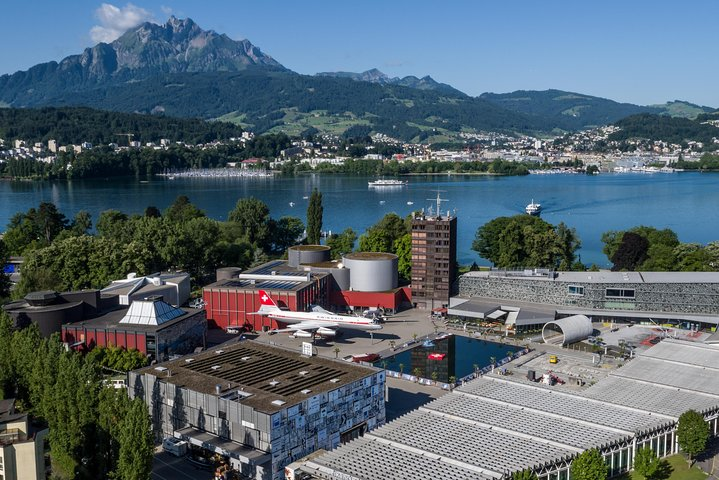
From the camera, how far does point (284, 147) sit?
13700 centimetres

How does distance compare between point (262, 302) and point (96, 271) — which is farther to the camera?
point (96, 271)

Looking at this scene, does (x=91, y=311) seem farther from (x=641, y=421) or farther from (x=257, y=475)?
(x=641, y=421)

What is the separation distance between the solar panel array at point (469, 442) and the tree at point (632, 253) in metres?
21.2

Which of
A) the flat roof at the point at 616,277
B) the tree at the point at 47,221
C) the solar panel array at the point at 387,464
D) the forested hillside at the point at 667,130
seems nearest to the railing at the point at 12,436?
the solar panel array at the point at 387,464

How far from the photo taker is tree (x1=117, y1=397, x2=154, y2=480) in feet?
41.4

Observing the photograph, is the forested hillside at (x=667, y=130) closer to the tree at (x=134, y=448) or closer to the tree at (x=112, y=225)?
the tree at (x=112, y=225)

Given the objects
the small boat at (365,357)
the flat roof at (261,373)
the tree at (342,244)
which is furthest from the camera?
the tree at (342,244)

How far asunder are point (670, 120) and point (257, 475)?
182 metres

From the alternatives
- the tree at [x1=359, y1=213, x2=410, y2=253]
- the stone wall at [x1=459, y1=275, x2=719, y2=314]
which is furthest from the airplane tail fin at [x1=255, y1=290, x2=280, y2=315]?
the tree at [x1=359, y1=213, x2=410, y2=253]

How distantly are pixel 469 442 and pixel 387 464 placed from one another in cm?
203

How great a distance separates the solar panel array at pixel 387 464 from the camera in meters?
13.1

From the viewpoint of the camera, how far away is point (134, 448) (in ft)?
41.4

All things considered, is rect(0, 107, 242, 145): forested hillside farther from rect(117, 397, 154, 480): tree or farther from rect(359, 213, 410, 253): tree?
rect(117, 397, 154, 480): tree

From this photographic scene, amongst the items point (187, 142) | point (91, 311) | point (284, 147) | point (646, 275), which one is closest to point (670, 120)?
point (284, 147)
